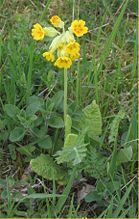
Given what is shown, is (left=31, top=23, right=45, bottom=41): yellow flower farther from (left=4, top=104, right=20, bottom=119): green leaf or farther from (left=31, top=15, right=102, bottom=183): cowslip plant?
(left=4, top=104, right=20, bottom=119): green leaf

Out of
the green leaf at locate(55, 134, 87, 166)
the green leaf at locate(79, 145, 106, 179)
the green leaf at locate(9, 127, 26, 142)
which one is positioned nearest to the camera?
the green leaf at locate(55, 134, 87, 166)

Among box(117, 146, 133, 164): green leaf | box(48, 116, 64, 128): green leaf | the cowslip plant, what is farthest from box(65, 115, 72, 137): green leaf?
box(117, 146, 133, 164): green leaf

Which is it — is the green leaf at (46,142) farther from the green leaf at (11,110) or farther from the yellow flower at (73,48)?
the yellow flower at (73,48)

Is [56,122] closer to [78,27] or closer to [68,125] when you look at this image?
[68,125]

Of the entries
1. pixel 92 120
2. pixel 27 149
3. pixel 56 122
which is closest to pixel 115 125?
pixel 92 120

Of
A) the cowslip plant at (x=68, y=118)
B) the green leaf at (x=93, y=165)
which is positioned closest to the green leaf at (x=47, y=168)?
the cowslip plant at (x=68, y=118)

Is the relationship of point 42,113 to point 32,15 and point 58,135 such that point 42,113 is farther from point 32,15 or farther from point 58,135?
point 32,15
